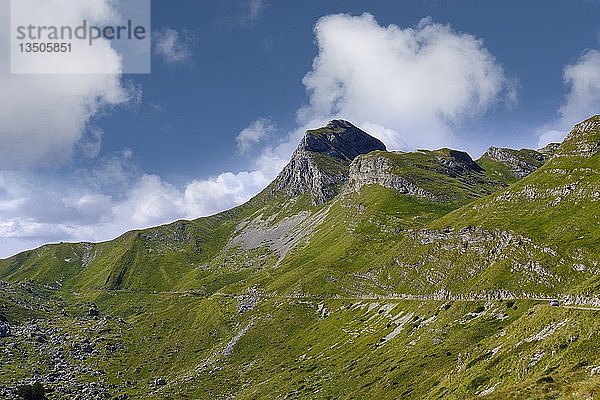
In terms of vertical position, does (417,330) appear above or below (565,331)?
below

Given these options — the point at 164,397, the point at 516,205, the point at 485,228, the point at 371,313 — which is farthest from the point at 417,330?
the point at 164,397

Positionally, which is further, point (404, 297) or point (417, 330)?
point (404, 297)

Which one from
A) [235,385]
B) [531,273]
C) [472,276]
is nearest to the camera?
[531,273]

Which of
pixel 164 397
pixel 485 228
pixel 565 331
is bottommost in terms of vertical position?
pixel 164 397

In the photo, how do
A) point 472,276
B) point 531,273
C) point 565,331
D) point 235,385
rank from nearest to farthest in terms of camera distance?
point 565,331
point 531,273
point 472,276
point 235,385

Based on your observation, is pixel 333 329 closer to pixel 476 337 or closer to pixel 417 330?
pixel 417 330

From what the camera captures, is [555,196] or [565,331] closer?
[565,331]

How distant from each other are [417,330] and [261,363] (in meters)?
82.1

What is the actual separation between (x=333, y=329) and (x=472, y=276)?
202ft

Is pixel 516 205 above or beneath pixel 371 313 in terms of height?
above

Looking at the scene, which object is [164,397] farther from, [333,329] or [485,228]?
[485,228]

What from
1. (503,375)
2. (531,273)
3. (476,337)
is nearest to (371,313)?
(531,273)

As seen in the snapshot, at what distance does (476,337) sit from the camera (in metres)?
105

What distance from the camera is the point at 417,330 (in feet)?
437
